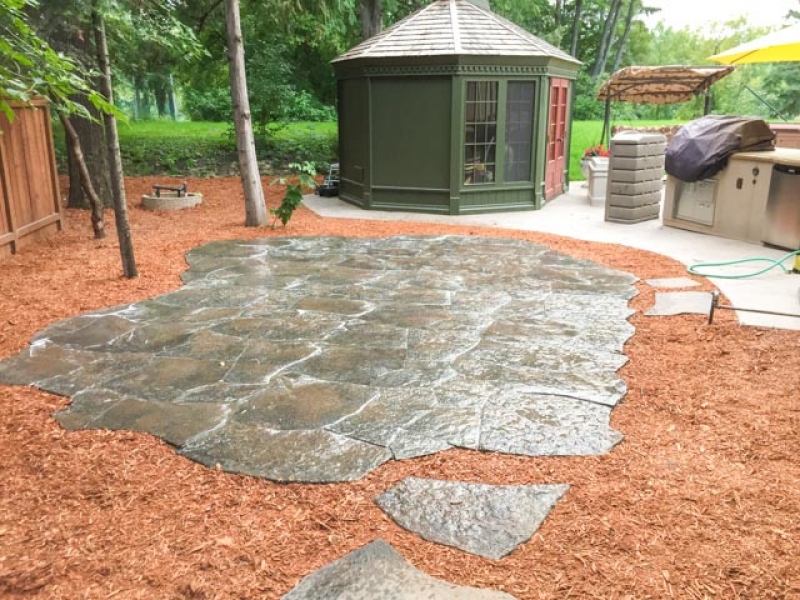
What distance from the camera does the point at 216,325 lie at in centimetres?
554

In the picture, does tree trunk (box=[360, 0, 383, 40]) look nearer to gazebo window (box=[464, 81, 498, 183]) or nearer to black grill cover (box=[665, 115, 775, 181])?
gazebo window (box=[464, 81, 498, 183])

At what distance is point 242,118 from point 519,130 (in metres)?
5.06

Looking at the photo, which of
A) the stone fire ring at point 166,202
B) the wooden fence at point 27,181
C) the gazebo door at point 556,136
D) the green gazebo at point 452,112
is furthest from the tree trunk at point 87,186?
the gazebo door at point 556,136

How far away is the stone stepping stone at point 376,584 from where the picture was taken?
2.36 metres

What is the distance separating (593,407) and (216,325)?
3209 mm

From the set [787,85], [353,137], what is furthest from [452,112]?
[787,85]

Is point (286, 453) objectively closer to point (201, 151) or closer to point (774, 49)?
point (774, 49)

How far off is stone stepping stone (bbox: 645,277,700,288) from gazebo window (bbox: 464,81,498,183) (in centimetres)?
536

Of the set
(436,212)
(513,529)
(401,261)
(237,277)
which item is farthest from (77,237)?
(513,529)

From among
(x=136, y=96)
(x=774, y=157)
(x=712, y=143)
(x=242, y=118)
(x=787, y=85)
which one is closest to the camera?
(x=774, y=157)

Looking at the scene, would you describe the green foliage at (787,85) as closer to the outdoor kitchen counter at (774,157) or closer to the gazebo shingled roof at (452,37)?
the gazebo shingled roof at (452,37)

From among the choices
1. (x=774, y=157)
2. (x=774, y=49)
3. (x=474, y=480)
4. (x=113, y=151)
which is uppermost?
(x=774, y=49)

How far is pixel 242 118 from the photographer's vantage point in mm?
9945

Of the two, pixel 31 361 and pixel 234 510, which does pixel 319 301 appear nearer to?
pixel 31 361
